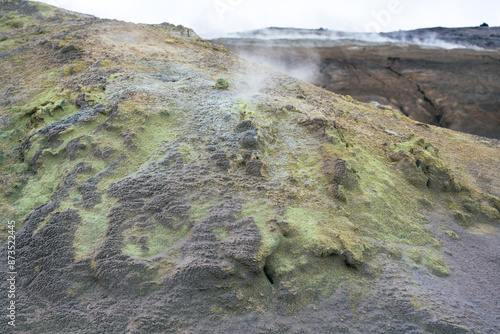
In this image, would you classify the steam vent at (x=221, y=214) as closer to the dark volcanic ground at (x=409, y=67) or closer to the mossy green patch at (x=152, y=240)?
the mossy green patch at (x=152, y=240)

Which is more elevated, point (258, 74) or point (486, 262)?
point (258, 74)

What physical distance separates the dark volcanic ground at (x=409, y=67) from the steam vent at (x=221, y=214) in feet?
14.1

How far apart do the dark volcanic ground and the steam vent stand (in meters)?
4.29

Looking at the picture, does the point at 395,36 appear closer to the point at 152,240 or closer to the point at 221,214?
the point at 221,214

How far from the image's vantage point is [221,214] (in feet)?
6.40

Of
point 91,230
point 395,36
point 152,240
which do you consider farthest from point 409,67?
point 91,230

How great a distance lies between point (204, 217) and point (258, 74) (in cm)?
241

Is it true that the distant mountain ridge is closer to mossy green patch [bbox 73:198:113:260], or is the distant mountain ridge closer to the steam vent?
the steam vent

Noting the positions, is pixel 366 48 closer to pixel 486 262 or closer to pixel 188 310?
pixel 486 262

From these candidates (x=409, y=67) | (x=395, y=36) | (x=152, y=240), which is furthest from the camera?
(x=395, y=36)

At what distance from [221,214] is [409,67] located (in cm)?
684

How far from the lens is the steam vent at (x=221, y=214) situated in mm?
1647

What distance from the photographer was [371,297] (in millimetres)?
1717

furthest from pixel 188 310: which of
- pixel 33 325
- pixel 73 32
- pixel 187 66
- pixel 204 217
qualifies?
pixel 73 32
